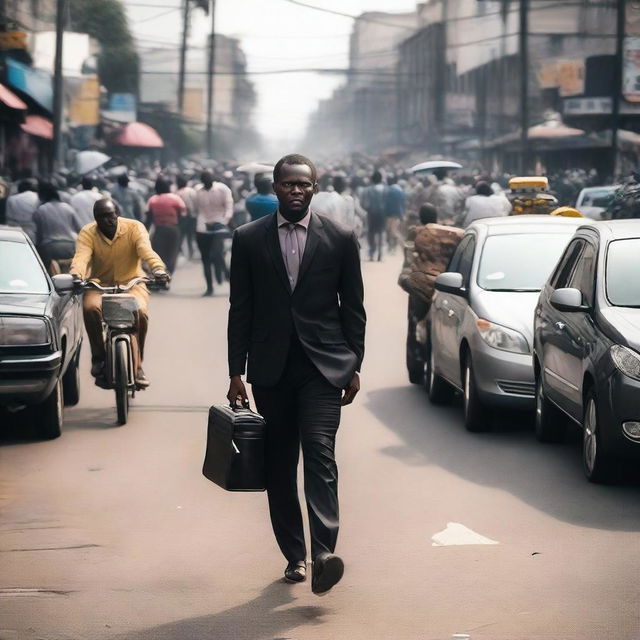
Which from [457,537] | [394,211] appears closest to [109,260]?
[457,537]

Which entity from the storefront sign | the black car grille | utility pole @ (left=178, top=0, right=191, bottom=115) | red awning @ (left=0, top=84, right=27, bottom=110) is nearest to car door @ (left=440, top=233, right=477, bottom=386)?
the black car grille

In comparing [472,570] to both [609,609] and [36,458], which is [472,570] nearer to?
[609,609]

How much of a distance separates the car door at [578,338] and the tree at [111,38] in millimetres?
57380

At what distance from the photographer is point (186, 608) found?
21.1 ft

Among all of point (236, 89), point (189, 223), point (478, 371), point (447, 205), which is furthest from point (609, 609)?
point (236, 89)

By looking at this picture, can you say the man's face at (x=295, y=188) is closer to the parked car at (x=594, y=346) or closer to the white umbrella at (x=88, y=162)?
the parked car at (x=594, y=346)

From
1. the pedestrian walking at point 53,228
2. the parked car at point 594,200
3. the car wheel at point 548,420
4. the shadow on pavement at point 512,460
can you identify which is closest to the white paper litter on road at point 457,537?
the shadow on pavement at point 512,460

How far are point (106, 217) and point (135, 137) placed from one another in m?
47.6

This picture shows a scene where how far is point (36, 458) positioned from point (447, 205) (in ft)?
57.5

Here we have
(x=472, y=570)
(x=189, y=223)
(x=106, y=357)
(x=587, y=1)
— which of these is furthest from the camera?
(x=587, y=1)

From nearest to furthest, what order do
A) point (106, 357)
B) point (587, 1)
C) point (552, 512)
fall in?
point (552, 512) → point (106, 357) → point (587, 1)

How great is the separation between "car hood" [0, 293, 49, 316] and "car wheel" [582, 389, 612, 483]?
3.66 metres

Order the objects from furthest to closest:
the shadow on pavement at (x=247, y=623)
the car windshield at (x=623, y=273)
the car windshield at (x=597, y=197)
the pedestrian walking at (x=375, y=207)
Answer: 1. the pedestrian walking at (x=375, y=207)
2. the car windshield at (x=597, y=197)
3. the car windshield at (x=623, y=273)
4. the shadow on pavement at (x=247, y=623)

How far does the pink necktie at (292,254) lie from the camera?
659 centimetres
